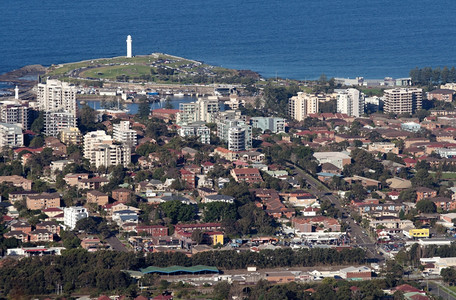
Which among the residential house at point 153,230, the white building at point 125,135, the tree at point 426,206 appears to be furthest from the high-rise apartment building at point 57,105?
the tree at point 426,206

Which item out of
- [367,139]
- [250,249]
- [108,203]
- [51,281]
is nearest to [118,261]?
[51,281]

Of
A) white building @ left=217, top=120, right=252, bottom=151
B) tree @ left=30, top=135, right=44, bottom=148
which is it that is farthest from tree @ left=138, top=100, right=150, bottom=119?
tree @ left=30, top=135, right=44, bottom=148

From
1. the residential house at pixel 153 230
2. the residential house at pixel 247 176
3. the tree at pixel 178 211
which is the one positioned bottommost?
the residential house at pixel 153 230

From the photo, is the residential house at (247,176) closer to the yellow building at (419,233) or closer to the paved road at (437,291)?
the yellow building at (419,233)

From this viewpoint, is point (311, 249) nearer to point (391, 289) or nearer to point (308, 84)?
point (391, 289)

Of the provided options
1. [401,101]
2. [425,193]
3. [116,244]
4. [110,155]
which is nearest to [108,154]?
[110,155]

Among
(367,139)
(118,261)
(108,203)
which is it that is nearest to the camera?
(118,261)
